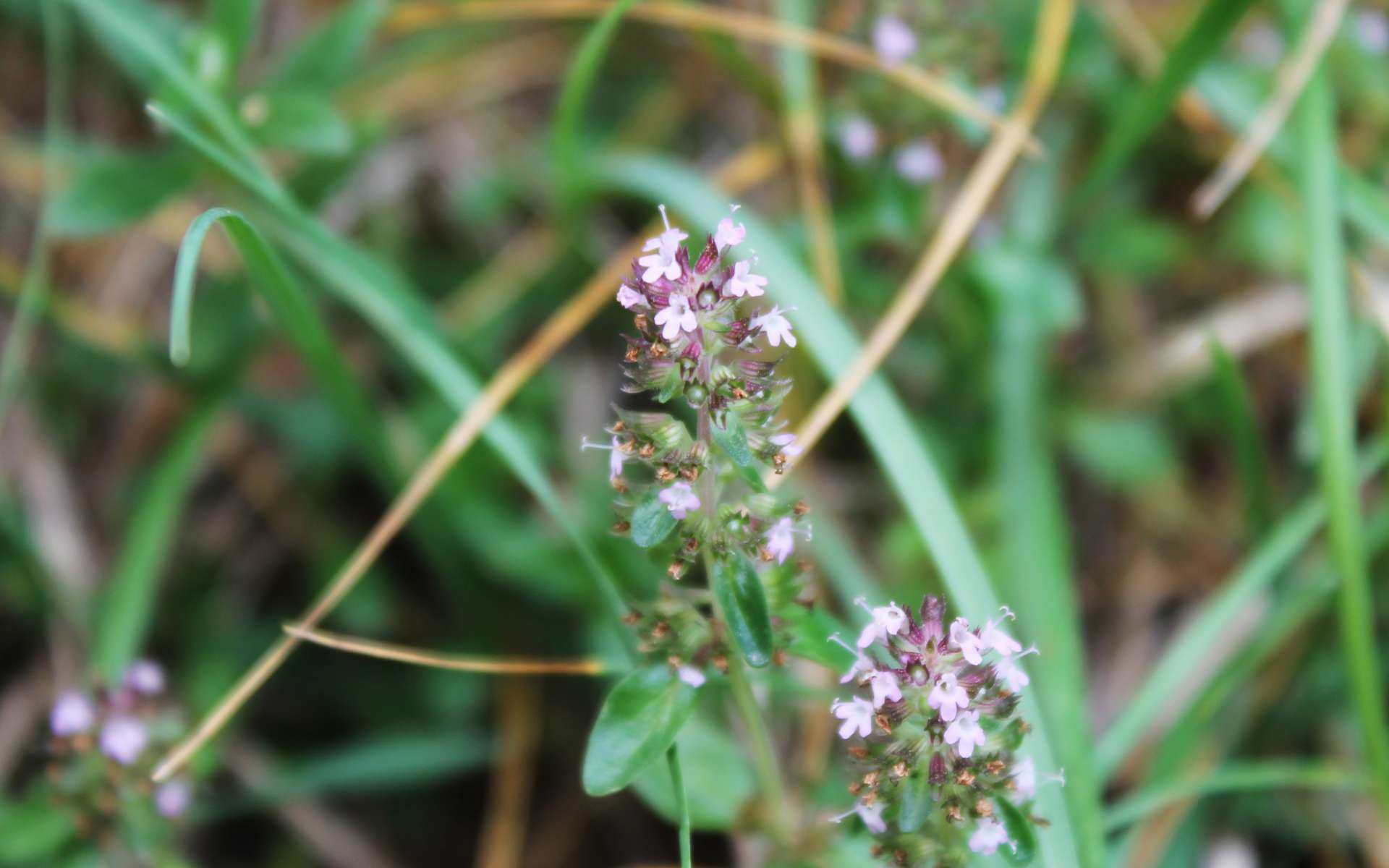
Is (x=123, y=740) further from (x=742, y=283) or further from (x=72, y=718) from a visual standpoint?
(x=742, y=283)

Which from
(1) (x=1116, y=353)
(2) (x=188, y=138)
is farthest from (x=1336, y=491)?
(2) (x=188, y=138)

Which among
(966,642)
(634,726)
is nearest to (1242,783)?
(966,642)

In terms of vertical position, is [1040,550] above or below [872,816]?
above

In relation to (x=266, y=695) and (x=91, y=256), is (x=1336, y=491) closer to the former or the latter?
(x=266, y=695)

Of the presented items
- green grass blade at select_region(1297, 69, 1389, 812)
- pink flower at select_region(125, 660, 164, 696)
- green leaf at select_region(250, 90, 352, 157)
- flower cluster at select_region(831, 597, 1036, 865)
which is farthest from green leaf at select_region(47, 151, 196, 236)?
green grass blade at select_region(1297, 69, 1389, 812)

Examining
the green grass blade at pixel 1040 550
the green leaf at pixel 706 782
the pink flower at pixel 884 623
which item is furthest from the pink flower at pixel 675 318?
the green grass blade at pixel 1040 550

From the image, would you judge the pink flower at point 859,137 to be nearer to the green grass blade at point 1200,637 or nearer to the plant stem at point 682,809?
the green grass blade at point 1200,637
